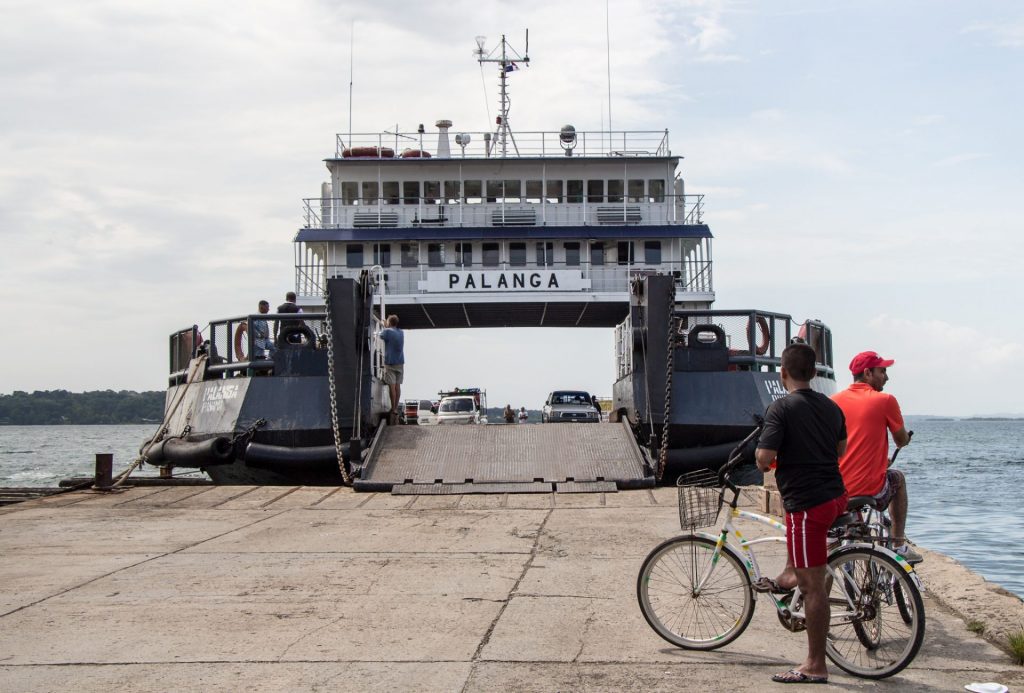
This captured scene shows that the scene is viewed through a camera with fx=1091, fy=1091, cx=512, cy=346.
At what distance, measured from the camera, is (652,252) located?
974 inches

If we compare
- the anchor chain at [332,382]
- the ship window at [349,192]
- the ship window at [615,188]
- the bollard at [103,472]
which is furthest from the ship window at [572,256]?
the bollard at [103,472]

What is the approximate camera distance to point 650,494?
12.4 meters

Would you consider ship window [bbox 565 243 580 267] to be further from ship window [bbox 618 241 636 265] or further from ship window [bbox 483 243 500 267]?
ship window [bbox 483 243 500 267]

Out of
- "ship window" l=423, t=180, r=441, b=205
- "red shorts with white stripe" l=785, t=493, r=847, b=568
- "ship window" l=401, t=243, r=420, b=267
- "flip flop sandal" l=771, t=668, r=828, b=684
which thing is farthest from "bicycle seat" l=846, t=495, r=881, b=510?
"ship window" l=423, t=180, r=441, b=205

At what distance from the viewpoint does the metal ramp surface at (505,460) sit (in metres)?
12.9

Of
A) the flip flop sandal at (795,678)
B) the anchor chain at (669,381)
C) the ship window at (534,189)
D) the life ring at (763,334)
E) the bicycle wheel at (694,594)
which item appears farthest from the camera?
the ship window at (534,189)

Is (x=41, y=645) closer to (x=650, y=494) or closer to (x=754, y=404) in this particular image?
(x=650, y=494)

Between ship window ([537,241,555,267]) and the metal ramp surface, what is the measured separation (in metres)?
9.74

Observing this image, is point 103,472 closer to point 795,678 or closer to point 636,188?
point 795,678

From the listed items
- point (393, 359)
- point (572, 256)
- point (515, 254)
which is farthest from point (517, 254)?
Answer: point (393, 359)

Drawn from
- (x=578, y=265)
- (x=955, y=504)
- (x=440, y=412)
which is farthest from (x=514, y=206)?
(x=955, y=504)

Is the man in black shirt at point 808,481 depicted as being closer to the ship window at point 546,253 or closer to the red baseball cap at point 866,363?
the red baseball cap at point 866,363

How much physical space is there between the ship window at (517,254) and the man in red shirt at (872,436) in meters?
18.5

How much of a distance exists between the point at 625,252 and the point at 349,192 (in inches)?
272
